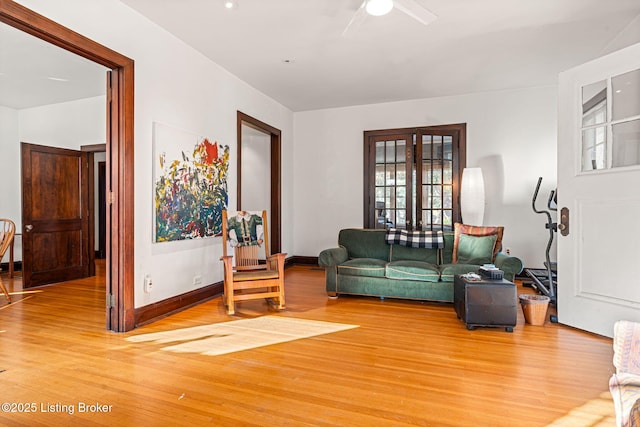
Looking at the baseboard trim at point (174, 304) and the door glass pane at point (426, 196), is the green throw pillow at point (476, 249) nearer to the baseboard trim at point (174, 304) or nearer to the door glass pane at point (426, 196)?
the door glass pane at point (426, 196)

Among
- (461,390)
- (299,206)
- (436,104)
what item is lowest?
(461,390)

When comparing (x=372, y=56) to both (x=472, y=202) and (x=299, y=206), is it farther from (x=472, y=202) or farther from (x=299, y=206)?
(x=299, y=206)

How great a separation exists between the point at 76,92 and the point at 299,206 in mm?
3914

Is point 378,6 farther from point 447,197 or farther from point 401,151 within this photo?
point 447,197

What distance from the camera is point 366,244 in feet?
15.2

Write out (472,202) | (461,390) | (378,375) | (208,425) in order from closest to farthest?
(208,425) < (461,390) < (378,375) < (472,202)

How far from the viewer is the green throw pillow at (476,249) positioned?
3.99 meters

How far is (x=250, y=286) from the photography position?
3.59 m

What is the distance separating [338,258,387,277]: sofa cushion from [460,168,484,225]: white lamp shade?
5.81 feet

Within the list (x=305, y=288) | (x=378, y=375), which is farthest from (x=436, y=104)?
(x=378, y=375)

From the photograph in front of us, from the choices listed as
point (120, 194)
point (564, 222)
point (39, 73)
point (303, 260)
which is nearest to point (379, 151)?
point (303, 260)

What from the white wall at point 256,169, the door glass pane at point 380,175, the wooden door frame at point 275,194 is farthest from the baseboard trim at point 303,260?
the door glass pane at point 380,175

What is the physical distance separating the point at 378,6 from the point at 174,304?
329 cm

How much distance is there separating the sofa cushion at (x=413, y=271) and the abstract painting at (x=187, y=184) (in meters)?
2.14
